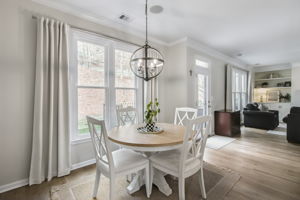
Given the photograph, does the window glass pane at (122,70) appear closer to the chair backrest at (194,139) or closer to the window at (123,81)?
the window at (123,81)

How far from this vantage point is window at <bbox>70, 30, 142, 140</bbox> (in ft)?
8.20

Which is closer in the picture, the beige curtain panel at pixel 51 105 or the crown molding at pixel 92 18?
the beige curtain panel at pixel 51 105

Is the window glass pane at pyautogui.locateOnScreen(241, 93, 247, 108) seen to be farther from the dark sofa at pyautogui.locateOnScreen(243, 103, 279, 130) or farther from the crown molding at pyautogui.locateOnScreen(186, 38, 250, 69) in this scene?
the crown molding at pyautogui.locateOnScreen(186, 38, 250, 69)

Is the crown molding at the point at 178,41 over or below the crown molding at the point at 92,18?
over

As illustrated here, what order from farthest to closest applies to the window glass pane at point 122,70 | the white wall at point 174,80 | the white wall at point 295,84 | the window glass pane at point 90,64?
1. the white wall at point 295,84
2. the white wall at point 174,80
3. the window glass pane at point 122,70
4. the window glass pane at point 90,64

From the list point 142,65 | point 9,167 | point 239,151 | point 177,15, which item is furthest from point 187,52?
point 9,167

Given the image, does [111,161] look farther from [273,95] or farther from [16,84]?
[273,95]

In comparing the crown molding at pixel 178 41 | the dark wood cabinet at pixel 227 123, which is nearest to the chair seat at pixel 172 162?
the crown molding at pixel 178 41

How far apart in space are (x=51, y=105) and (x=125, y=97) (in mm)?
1381

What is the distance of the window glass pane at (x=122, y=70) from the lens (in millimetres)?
3008

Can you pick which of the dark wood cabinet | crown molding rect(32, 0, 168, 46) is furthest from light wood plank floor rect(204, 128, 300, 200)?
crown molding rect(32, 0, 168, 46)

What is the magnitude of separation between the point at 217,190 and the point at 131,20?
3070 mm

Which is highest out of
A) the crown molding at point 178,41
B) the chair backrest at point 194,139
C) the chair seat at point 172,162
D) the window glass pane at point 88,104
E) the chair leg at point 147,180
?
the crown molding at point 178,41

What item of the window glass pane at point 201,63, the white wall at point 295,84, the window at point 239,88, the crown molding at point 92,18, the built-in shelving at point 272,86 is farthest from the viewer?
the built-in shelving at point 272,86
